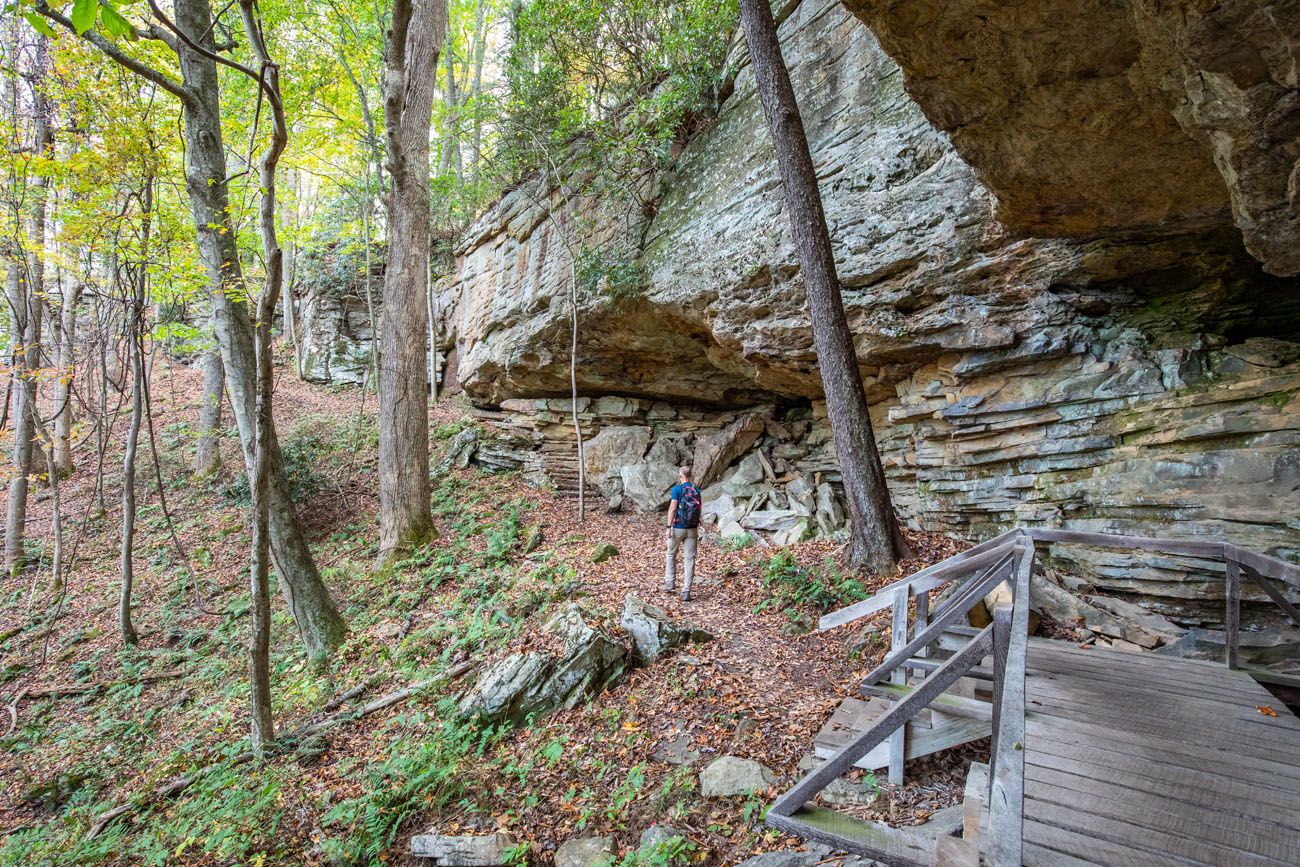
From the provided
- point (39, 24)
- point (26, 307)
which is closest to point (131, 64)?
point (39, 24)

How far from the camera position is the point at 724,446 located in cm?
1240

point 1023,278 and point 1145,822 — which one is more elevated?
point 1023,278

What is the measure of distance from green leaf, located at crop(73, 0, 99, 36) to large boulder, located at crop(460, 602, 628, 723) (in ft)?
17.1

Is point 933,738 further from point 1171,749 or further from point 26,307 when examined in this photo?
point 26,307

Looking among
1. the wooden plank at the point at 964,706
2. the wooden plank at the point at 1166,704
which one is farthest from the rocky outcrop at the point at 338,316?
the wooden plank at the point at 1166,704

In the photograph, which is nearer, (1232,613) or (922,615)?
(1232,613)

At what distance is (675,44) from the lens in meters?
10.8

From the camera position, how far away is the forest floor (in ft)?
13.5

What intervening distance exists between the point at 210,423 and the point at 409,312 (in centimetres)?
949

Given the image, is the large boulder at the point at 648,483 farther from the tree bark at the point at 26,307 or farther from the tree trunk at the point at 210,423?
the tree trunk at the point at 210,423

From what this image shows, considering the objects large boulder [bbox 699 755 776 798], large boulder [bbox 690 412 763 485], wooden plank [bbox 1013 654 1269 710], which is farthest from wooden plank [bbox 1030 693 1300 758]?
large boulder [bbox 690 412 763 485]

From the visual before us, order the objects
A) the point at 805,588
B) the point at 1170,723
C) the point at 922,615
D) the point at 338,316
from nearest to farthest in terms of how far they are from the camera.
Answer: the point at 1170,723 < the point at 922,615 < the point at 805,588 < the point at 338,316

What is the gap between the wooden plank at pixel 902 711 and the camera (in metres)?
2.38

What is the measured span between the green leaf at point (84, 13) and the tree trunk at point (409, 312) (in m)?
7.74
